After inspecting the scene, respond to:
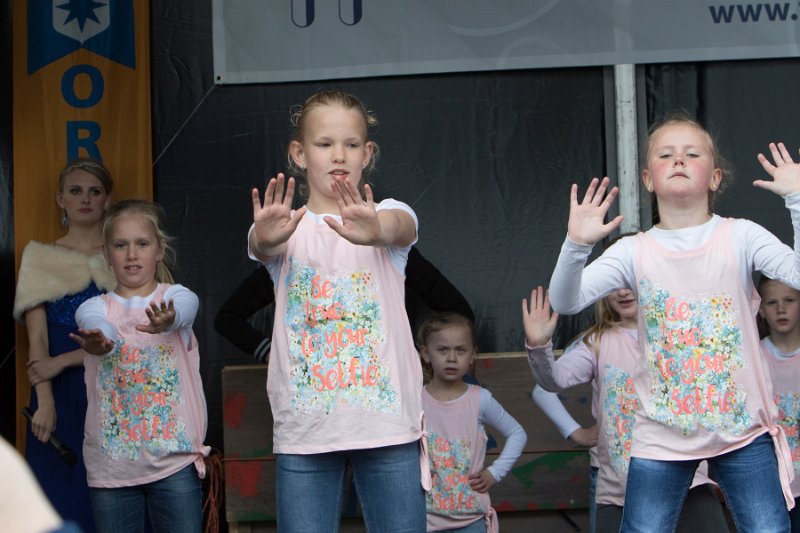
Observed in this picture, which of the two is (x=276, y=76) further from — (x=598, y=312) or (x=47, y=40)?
(x=598, y=312)

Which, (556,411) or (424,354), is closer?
(556,411)

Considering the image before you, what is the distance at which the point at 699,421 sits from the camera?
9.36ft

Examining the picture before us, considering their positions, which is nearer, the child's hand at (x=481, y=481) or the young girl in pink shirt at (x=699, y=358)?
the young girl in pink shirt at (x=699, y=358)

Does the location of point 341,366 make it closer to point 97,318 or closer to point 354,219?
point 354,219

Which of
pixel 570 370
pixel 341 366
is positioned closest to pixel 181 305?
pixel 341 366

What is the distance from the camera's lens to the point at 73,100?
4.69 metres

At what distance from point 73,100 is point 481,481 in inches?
87.3

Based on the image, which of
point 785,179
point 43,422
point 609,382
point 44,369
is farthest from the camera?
point 44,369

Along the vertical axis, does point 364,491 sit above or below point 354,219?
below

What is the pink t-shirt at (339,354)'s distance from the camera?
2.73 m

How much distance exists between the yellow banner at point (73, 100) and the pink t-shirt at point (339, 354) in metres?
2.03

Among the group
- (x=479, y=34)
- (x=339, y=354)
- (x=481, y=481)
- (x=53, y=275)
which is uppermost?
(x=479, y=34)

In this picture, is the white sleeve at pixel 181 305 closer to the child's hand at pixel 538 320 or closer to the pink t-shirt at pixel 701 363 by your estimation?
the child's hand at pixel 538 320

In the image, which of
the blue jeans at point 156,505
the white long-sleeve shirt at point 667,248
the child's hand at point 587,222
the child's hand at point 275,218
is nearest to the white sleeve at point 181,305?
the blue jeans at point 156,505
